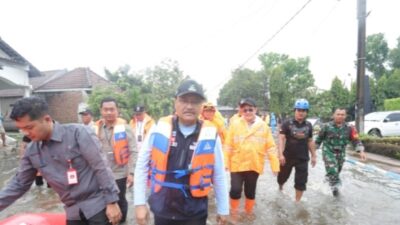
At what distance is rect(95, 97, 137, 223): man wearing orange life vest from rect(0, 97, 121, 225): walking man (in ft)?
6.74

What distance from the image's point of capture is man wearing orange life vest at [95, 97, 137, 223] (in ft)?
16.3

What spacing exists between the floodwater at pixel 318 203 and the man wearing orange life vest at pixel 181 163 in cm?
268

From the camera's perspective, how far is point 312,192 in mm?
7242

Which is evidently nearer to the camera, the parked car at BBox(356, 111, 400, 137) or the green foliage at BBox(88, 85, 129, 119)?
the parked car at BBox(356, 111, 400, 137)

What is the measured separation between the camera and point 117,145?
4945 mm

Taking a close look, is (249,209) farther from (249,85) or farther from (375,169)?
(249,85)

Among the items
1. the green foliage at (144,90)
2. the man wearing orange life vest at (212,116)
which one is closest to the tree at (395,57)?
the green foliage at (144,90)

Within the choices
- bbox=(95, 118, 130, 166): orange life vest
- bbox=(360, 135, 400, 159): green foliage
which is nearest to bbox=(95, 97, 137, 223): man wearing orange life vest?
bbox=(95, 118, 130, 166): orange life vest

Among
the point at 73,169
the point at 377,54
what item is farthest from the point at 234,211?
the point at 377,54

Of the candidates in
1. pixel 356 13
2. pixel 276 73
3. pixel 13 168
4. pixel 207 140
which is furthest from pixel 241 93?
pixel 207 140

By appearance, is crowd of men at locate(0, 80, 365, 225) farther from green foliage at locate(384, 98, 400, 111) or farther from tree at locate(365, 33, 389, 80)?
tree at locate(365, 33, 389, 80)

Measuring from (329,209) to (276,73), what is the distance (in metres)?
37.6

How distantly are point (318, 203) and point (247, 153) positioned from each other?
1.98 meters

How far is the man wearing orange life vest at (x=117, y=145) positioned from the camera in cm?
496
